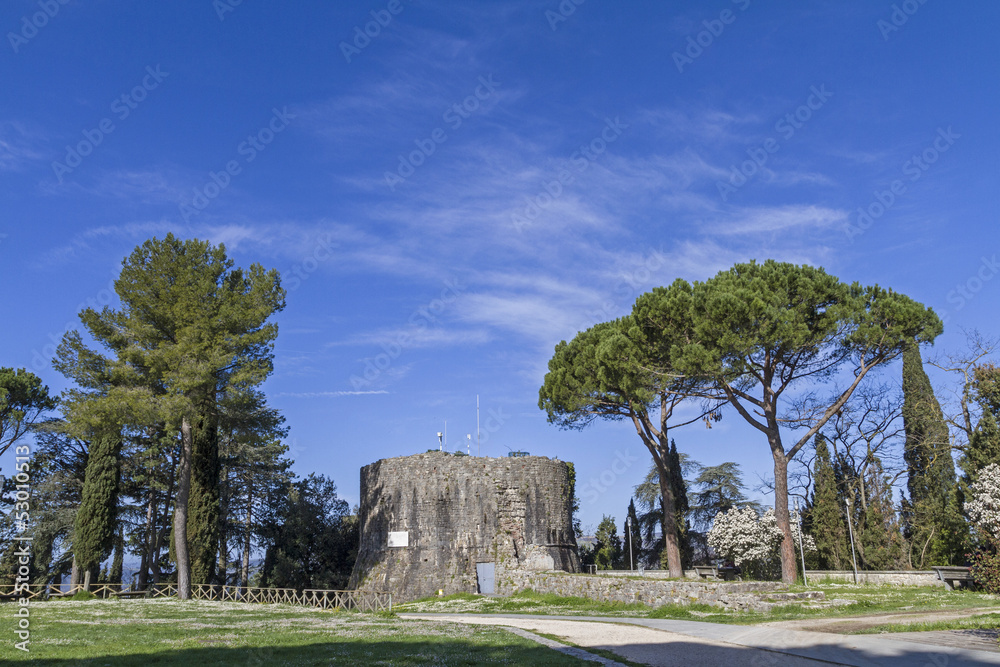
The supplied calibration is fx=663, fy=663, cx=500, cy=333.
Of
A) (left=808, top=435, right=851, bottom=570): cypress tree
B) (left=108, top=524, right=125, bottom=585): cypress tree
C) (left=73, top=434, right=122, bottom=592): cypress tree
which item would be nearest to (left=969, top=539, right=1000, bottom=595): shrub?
(left=808, top=435, right=851, bottom=570): cypress tree

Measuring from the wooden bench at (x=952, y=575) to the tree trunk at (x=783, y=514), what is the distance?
452 cm

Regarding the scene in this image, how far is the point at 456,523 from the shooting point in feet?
102

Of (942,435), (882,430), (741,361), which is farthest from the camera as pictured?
(882,430)

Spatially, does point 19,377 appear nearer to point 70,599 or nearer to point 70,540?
point 70,540

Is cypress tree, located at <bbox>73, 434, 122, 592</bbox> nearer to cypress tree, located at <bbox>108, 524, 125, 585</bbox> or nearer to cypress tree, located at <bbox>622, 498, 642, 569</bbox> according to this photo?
cypress tree, located at <bbox>108, 524, 125, 585</bbox>

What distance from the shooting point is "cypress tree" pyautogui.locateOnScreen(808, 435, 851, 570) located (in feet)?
99.6

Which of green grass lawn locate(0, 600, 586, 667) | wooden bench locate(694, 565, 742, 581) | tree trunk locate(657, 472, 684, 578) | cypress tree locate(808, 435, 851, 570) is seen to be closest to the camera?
green grass lawn locate(0, 600, 586, 667)

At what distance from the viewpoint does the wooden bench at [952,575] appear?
21016mm

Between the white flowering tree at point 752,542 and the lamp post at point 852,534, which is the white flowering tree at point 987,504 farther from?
the white flowering tree at point 752,542

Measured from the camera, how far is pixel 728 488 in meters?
45.6

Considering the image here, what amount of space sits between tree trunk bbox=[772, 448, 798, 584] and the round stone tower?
33.1 ft

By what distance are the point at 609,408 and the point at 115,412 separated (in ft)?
67.4

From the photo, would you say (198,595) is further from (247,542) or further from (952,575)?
(952,575)

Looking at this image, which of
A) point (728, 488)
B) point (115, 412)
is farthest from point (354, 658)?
point (728, 488)
